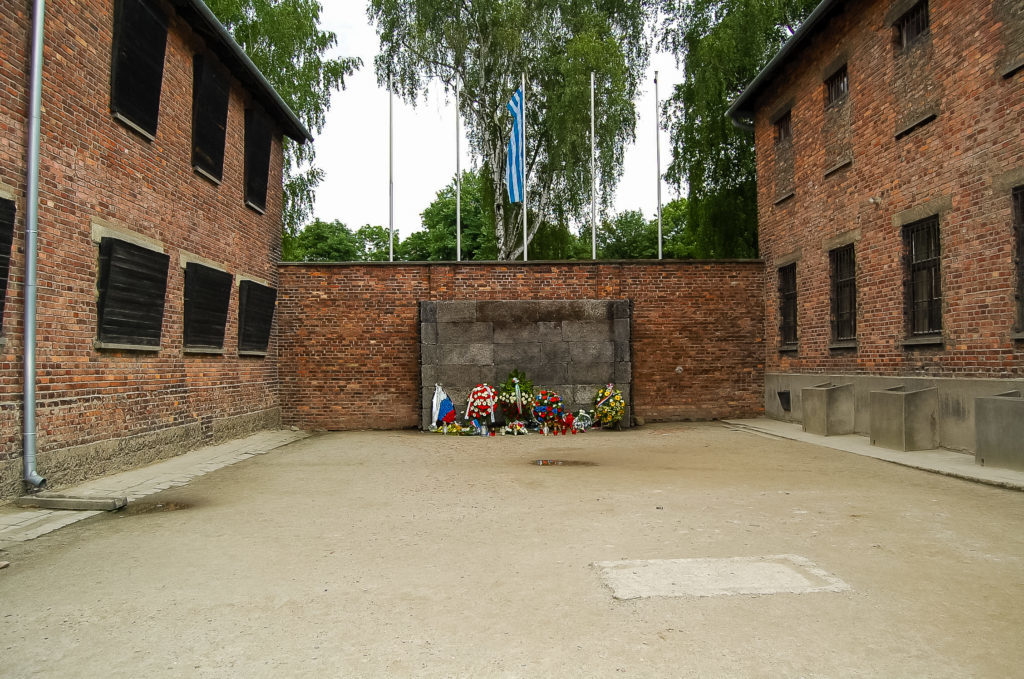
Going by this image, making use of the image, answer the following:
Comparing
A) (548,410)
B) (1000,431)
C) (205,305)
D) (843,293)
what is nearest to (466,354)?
(548,410)

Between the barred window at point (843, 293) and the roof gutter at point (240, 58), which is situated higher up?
the roof gutter at point (240, 58)

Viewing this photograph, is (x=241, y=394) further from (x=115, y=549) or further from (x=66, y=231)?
(x=115, y=549)

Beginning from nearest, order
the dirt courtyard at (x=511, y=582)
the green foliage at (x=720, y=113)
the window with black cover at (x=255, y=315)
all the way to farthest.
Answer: the dirt courtyard at (x=511, y=582) < the window with black cover at (x=255, y=315) < the green foliage at (x=720, y=113)

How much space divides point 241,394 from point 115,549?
824 cm

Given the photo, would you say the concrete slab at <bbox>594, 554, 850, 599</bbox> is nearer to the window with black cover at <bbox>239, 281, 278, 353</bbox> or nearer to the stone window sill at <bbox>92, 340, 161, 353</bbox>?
the stone window sill at <bbox>92, 340, 161, 353</bbox>

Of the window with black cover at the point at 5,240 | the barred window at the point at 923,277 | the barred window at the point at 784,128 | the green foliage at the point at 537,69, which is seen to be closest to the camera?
the window with black cover at the point at 5,240

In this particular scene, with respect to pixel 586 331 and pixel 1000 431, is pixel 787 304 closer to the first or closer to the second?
pixel 586 331

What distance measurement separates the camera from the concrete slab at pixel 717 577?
12.9ft

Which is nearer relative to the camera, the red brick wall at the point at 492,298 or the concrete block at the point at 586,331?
the concrete block at the point at 586,331

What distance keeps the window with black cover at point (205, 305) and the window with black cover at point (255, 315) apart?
0.69 metres

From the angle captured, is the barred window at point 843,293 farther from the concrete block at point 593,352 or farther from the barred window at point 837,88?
the concrete block at point 593,352

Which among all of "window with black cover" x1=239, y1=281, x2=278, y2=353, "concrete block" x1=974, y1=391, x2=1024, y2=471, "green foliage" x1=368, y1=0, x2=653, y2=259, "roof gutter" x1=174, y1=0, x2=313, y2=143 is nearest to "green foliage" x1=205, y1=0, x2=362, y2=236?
"green foliage" x1=368, y1=0, x2=653, y2=259

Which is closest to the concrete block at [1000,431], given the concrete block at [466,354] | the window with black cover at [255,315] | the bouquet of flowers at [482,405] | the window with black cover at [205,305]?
the bouquet of flowers at [482,405]

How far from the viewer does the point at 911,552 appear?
4.68 m
